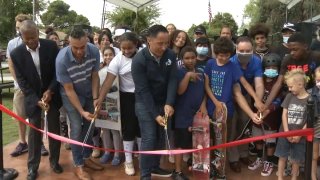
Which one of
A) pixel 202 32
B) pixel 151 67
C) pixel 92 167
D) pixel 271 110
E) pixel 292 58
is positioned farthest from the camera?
pixel 202 32

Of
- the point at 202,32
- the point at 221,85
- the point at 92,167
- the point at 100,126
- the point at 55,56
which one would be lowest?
the point at 92,167

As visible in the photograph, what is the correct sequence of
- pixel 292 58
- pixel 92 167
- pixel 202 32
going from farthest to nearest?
pixel 202 32
pixel 92 167
pixel 292 58

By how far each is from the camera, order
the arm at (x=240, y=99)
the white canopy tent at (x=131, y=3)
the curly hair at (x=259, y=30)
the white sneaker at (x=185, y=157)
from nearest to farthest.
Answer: the arm at (x=240, y=99)
the curly hair at (x=259, y=30)
the white sneaker at (x=185, y=157)
the white canopy tent at (x=131, y=3)

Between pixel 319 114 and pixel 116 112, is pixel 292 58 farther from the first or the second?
pixel 116 112

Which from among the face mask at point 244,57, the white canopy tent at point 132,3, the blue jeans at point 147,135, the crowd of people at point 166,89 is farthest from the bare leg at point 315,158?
the white canopy tent at point 132,3

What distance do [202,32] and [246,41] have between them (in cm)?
143

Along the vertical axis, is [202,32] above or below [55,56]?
above

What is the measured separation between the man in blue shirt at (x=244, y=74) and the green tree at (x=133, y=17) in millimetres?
28657

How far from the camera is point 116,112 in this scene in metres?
4.79

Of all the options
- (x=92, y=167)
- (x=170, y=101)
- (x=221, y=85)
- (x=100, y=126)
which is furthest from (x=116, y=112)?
(x=221, y=85)

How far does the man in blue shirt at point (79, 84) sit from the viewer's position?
4.11 meters

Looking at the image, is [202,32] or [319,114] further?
[202,32]

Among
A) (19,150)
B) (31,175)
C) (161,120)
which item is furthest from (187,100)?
(19,150)

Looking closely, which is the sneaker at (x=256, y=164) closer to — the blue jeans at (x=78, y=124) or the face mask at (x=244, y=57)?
the face mask at (x=244, y=57)
